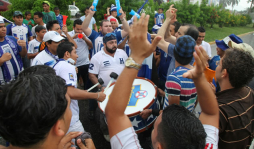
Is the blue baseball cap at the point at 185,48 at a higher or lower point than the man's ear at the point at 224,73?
higher

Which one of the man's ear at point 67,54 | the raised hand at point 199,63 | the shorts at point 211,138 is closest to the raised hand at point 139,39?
the raised hand at point 199,63

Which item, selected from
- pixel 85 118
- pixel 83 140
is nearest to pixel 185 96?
pixel 83 140

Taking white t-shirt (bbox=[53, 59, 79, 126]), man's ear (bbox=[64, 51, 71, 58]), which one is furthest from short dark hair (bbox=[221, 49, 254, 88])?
man's ear (bbox=[64, 51, 71, 58])

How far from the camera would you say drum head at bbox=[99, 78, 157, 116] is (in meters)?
2.39

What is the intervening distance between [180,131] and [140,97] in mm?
1622

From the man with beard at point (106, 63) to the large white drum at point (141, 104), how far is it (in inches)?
24.2

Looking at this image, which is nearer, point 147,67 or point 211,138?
point 211,138

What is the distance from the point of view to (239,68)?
146 cm

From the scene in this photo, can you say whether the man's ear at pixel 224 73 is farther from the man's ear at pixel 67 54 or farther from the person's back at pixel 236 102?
the man's ear at pixel 67 54

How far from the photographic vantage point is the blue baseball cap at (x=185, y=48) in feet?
5.92

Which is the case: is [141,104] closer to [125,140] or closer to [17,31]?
[125,140]

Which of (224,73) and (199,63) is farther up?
(199,63)

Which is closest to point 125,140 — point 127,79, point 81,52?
point 127,79

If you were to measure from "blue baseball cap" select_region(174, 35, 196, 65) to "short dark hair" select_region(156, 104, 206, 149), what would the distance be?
0.90 m
